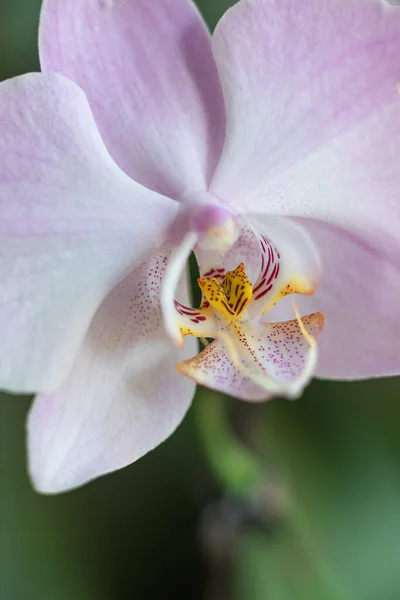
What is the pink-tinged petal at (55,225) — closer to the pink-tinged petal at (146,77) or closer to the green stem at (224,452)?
the pink-tinged petal at (146,77)

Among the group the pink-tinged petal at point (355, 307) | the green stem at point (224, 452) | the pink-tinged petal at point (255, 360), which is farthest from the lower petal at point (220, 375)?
the green stem at point (224, 452)

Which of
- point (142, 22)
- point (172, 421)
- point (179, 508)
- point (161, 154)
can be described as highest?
point (142, 22)

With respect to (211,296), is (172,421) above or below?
below

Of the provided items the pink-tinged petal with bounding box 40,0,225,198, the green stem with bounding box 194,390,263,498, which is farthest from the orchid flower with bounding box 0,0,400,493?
the green stem with bounding box 194,390,263,498

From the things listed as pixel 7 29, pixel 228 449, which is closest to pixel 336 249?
pixel 228 449

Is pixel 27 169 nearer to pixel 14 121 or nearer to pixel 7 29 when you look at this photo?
pixel 14 121

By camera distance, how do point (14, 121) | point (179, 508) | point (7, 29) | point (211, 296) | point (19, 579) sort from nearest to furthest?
point (14, 121) < point (211, 296) < point (7, 29) < point (19, 579) < point (179, 508)

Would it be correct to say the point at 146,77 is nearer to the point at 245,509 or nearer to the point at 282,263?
the point at 282,263

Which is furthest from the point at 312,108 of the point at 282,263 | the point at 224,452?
the point at 224,452

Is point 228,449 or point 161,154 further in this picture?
point 228,449
